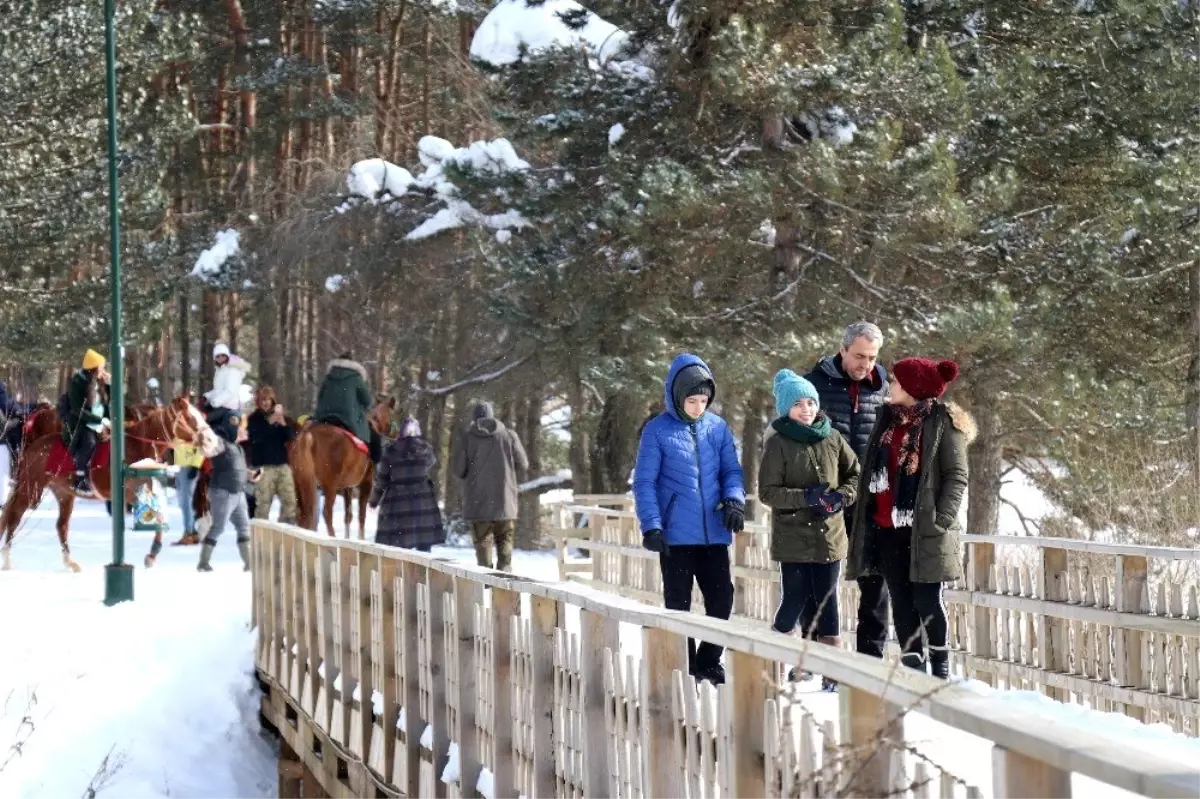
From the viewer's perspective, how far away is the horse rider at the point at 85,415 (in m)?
19.1

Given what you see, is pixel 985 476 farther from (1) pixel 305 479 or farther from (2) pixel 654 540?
(2) pixel 654 540

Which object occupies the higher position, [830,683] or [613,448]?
[613,448]

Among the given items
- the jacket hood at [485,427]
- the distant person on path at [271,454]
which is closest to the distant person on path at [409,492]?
the jacket hood at [485,427]

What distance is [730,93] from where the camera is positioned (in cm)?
2056

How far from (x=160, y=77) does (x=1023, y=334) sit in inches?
921

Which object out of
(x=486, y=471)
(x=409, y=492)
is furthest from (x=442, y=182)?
(x=486, y=471)

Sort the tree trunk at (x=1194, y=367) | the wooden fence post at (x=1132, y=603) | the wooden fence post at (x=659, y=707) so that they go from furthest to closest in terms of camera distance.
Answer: the tree trunk at (x=1194, y=367), the wooden fence post at (x=1132, y=603), the wooden fence post at (x=659, y=707)

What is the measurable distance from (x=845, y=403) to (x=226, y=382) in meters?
12.4

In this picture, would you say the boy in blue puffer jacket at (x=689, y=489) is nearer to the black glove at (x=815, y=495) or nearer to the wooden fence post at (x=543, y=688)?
the black glove at (x=815, y=495)

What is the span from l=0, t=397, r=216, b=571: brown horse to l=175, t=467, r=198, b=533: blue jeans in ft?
4.29

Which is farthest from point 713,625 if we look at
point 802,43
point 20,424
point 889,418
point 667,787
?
point 802,43

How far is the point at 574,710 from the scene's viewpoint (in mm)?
6023

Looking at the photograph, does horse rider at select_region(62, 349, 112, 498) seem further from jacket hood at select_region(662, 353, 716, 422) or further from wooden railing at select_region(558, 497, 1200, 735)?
jacket hood at select_region(662, 353, 716, 422)

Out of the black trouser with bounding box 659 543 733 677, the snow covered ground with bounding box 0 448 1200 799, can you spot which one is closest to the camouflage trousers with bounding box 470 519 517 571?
the snow covered ground with bounding box 0 448 1200 799
